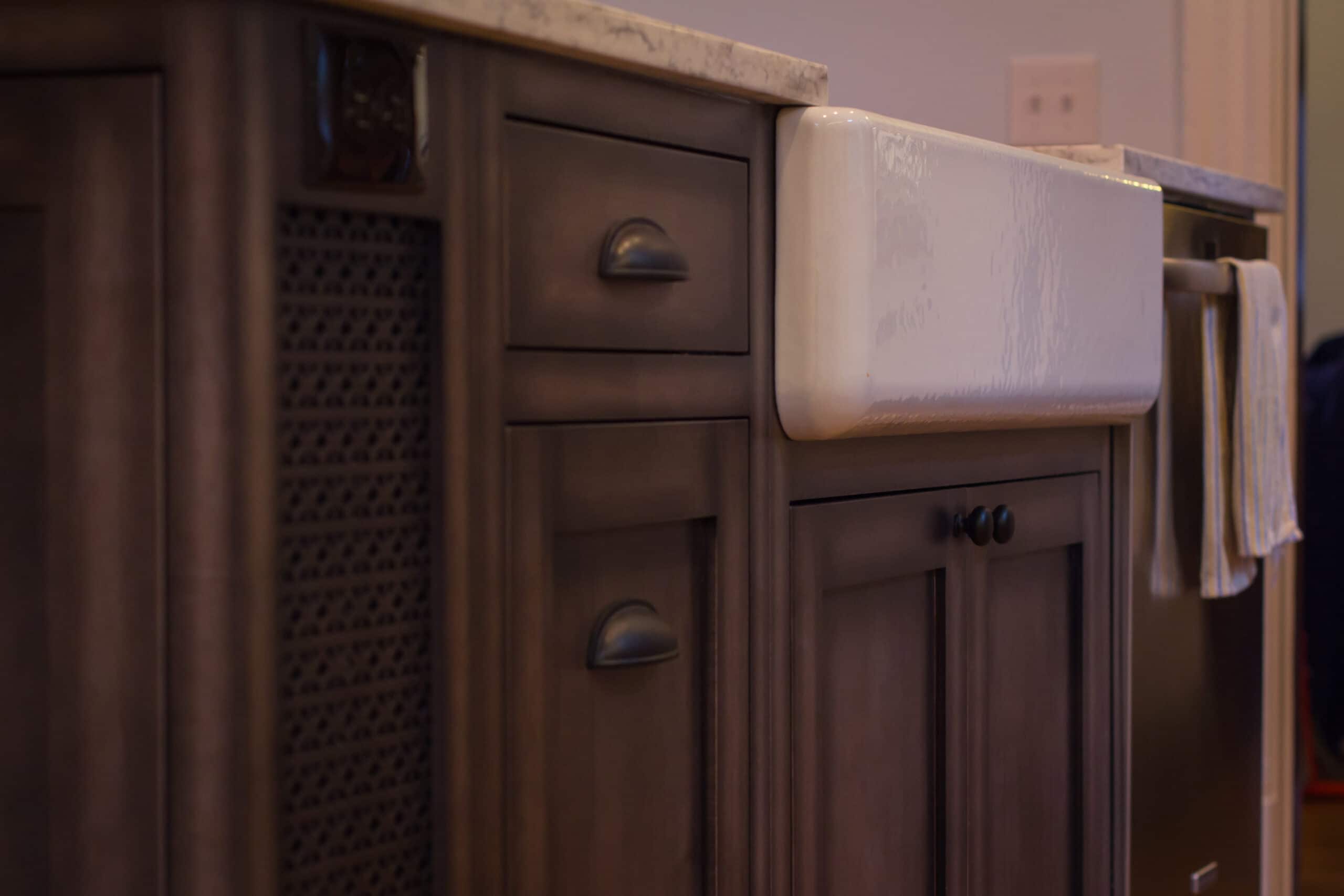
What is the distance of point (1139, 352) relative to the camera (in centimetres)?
117

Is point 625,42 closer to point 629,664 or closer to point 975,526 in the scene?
point 629,664

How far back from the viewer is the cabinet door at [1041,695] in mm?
1056

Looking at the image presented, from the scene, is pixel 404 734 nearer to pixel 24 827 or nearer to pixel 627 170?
pixel 24 827

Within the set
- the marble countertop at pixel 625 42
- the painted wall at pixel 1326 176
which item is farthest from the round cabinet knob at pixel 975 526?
the painted wall at pixel 1326 176

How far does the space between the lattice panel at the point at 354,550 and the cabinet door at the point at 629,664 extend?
0.06m

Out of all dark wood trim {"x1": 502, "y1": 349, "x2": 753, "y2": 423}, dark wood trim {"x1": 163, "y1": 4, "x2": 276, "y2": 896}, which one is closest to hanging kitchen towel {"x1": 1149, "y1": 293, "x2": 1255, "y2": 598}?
dark wood trim {"x1": 502, "y1": 349, "x2": 753, "y2": 423}

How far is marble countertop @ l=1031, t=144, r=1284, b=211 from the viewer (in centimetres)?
123

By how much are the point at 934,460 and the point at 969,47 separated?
1129mm

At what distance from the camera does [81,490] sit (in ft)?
1.90

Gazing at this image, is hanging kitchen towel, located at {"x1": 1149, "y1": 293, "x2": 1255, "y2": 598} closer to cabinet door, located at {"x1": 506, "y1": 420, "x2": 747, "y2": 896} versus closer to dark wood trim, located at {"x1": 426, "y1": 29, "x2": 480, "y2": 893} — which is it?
cabinet door, located at {"x1": 506, "y1": 420, "x2": 747, "y2": 896}

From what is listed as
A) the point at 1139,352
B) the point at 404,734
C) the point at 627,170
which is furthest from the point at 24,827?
the point at 1139,352

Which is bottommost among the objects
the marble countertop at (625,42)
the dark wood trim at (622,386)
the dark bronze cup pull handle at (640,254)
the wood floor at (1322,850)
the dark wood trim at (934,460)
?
the wood floor at (1322,850)

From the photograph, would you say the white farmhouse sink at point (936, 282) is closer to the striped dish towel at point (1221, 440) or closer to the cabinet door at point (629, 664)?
the cabinet door at point (629, 664)

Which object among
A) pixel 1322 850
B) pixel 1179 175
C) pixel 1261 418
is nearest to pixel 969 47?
pixel 1179 175
